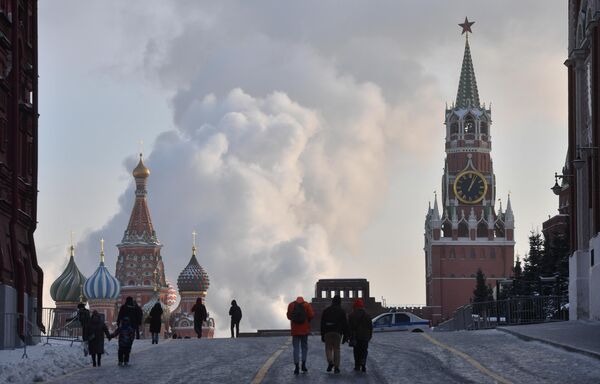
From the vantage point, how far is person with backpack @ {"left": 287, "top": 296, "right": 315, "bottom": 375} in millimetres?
33125

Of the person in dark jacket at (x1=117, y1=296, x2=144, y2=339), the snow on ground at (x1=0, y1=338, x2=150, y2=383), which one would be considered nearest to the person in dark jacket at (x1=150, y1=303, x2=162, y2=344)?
the snow on ground at (x1=0, y1=338, x2=150, y2=383)

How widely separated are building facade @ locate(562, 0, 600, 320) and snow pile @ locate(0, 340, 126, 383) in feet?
68.5

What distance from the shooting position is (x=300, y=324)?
3322cm

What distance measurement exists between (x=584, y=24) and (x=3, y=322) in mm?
26827

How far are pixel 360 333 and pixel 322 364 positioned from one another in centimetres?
297

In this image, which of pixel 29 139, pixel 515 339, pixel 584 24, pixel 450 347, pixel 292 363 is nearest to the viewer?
pixel 292 363

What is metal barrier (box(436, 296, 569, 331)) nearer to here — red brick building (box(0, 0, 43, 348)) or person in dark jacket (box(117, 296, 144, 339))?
red brick building (box(0, 0, 43, 348))

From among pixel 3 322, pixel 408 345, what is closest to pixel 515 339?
pixel 408 345

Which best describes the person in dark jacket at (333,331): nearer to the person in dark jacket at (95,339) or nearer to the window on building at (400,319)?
the person in dark jacket at (95,339)

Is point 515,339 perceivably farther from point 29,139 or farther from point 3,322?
point 29,139

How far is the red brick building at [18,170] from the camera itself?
162ft

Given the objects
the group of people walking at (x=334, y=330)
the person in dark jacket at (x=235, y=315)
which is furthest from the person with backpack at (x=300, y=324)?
the person in dark jacket at (x=235, y=315)

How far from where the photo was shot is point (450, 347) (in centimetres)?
4078

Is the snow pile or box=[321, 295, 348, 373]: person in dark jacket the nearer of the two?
the snow pile
